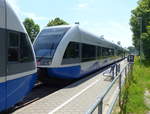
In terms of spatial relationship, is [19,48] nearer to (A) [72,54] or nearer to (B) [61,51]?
(B) [61,51]

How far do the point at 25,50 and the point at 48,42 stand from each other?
4.03 metres

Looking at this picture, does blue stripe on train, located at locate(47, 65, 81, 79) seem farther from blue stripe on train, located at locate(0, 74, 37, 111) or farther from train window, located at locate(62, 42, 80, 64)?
blue stripe on train, located at locate(0, 74, 37, 111)

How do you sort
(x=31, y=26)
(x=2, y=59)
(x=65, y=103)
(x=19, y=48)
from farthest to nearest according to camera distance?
(x=31, y=26)
(x=65, y=103)
(x=19, y=48)
(x=2, y=59)

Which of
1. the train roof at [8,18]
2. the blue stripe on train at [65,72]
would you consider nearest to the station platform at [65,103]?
the blue stripe on train at [65,72]

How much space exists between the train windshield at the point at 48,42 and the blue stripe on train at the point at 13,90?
341cm

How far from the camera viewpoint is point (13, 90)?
5.55m

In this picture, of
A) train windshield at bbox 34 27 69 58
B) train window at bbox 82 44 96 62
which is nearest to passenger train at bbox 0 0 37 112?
train windshield at bbox 34 27 69 58

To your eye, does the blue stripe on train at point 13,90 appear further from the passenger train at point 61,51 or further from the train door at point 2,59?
the passenger train at point 61,51

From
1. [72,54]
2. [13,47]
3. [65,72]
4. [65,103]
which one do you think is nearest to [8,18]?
[13,47]

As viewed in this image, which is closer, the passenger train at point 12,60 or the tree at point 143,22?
the passenger train at point 12,60

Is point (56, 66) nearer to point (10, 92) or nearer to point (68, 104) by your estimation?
point (68, 104)

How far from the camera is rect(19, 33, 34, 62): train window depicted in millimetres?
6205

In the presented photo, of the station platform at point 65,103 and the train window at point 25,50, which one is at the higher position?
the train window at point 25,50

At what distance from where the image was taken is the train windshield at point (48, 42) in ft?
32.7
